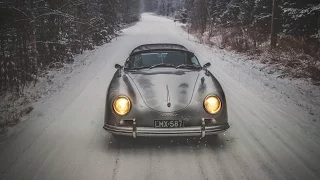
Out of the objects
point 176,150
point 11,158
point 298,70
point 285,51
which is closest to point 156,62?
point 176,150

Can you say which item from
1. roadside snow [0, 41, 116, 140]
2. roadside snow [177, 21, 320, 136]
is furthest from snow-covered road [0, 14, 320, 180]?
roadside snow [0, 41, 116, 140]

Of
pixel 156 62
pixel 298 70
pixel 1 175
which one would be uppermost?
pixel 156 62

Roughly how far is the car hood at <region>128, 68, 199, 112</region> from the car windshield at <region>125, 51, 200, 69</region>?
41cm

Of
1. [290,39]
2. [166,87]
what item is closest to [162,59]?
[166,87]

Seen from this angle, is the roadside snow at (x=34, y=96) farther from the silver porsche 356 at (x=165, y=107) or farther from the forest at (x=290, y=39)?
the forest at (x=290, y=39)

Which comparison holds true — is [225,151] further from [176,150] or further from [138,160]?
[138,160]

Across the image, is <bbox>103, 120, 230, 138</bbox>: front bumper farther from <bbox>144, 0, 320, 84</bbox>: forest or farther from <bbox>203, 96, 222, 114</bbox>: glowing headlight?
<bbox>144, 0, 320, 84</bbox>: forest

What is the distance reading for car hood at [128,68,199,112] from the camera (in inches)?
161

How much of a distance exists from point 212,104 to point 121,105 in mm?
1382

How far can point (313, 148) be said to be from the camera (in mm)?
4406

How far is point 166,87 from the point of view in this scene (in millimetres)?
4441

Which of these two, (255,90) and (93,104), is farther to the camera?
(255,90)

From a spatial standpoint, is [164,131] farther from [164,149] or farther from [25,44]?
[25,44]

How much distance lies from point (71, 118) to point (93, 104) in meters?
0.97
